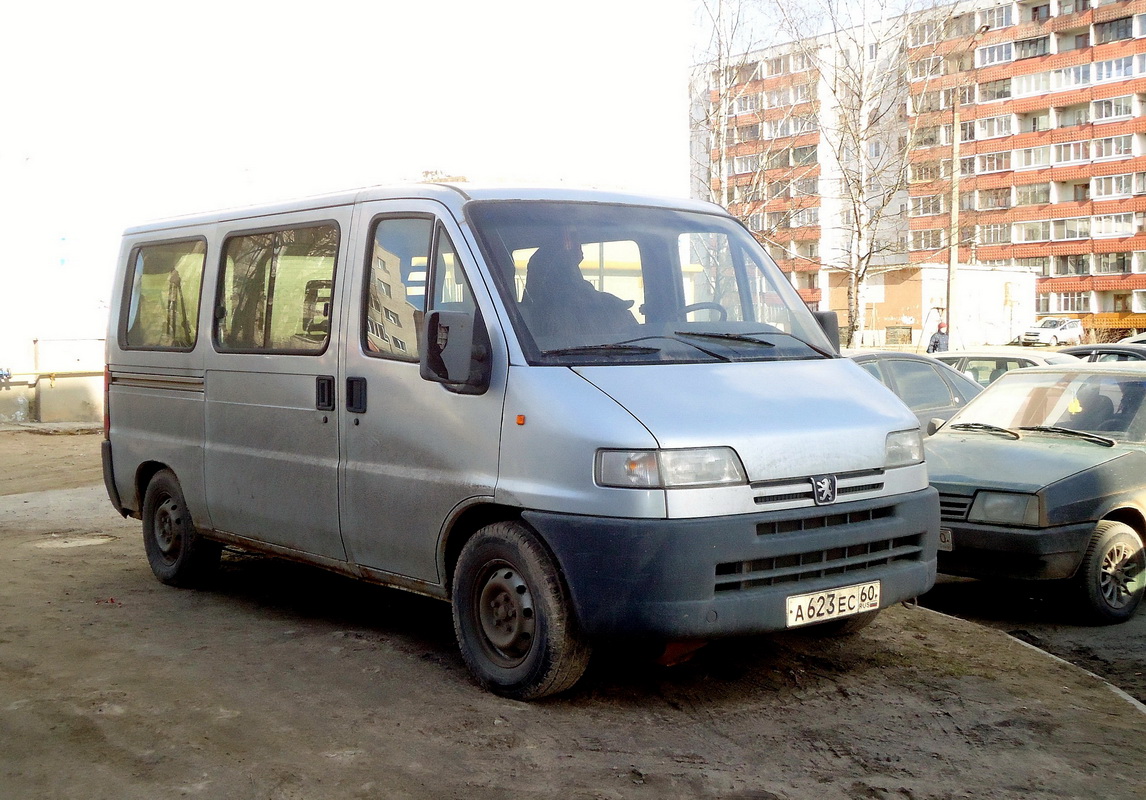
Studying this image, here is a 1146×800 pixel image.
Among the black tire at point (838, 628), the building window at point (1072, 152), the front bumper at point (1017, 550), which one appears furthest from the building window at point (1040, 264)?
the black tire at point (838, 628)

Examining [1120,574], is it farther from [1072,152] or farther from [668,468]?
[1072,152]

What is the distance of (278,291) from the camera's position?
6648 millimetres

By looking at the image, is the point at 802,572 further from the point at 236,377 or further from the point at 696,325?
the point at 236,377

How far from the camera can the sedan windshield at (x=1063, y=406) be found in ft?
25.8

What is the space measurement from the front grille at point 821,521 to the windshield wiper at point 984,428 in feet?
10.1

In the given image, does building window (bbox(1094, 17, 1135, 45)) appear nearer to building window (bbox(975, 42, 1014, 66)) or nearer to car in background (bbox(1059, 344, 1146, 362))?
building window (bbox(975, 42, 1014, 66))

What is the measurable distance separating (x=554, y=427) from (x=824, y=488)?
1.09 m

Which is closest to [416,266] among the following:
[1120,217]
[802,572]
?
[802,572]

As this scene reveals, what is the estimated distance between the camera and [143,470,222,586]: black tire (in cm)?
755

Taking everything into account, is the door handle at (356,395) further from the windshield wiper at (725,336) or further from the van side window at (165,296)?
the van side window at (165,296)

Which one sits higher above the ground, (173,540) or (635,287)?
(635,287)

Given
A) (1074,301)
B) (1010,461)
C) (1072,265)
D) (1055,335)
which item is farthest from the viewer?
(1072,265)

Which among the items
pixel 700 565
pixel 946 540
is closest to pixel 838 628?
pixel 946 540

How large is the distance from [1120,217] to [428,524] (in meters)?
82.0
